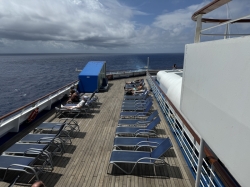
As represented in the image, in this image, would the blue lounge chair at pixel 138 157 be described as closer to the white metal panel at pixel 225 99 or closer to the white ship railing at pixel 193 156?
the white ship railing at pixel 193 156

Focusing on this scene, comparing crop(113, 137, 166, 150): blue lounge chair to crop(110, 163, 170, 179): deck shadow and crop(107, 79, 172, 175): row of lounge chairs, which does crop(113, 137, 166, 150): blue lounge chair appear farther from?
crop(110, 163, 170, 179): deck shadow

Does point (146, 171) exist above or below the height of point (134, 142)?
below

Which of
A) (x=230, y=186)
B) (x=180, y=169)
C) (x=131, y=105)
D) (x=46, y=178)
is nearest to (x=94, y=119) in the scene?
(x=131, y=105)

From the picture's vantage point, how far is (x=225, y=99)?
1716mm

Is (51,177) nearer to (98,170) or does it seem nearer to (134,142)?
(98,170)

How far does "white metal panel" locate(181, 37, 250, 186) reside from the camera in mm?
1462

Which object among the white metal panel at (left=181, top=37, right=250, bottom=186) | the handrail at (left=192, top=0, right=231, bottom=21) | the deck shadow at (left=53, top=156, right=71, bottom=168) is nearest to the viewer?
the white metal panel at (left=181, top=37, right=250, bottom=186)

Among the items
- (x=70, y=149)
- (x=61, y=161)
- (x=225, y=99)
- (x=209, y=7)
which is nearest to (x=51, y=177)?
(x=61, y=161)

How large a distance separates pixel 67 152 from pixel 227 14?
467 centimetres

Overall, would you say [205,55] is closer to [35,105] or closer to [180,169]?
[180,169]

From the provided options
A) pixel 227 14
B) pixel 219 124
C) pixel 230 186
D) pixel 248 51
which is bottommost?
pixel 230 186

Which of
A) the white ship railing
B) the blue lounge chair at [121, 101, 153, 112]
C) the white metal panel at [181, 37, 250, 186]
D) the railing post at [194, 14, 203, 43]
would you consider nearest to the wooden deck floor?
the white ship railing

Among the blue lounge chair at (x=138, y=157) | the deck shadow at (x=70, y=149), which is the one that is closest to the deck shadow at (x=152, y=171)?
the blue lounge chair at (x=138, y=157)

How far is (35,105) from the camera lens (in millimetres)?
7723
